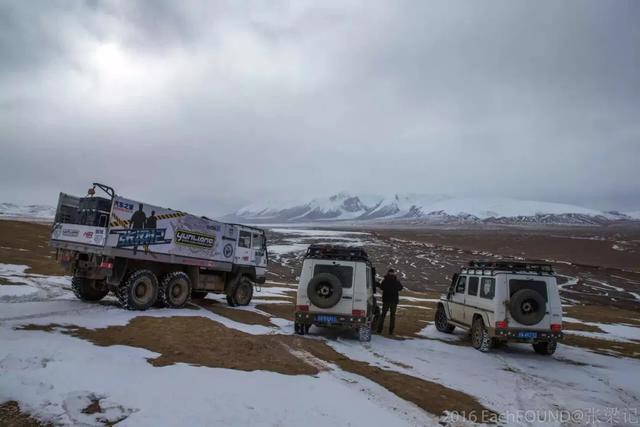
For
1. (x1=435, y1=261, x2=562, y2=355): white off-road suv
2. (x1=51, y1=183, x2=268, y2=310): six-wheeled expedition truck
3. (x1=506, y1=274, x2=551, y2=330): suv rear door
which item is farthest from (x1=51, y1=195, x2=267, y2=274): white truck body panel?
(x1=506, y1=274, x2=551, y2=330): suv rear door

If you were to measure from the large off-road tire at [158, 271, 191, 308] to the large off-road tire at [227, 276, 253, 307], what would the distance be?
254cm

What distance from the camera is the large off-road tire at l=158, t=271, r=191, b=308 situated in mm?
15391

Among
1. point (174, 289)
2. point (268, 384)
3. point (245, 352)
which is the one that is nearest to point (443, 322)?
point (245, 352)

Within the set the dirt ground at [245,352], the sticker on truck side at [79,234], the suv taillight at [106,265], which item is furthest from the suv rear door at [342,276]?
the sticker on truck side at [79,234]

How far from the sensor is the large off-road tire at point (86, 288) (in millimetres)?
15344

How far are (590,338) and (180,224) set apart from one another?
1579 centimetres

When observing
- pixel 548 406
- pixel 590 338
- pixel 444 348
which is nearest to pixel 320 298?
pixel 444 348

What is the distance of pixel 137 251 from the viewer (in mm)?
14438

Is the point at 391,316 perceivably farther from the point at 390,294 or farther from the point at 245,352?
the point at 245,352

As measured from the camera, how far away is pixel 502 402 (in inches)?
301

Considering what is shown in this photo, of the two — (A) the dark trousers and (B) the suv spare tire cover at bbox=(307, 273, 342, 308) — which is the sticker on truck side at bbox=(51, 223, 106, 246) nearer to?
(B) the suv spare tire cover at bbox=(307, 273, 342, 308)

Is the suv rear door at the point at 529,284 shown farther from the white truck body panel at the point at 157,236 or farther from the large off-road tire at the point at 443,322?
the white truck body panel at the point at 157,236

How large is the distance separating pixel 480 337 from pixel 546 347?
1854mm

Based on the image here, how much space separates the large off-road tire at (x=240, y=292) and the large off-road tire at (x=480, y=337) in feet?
32.2
